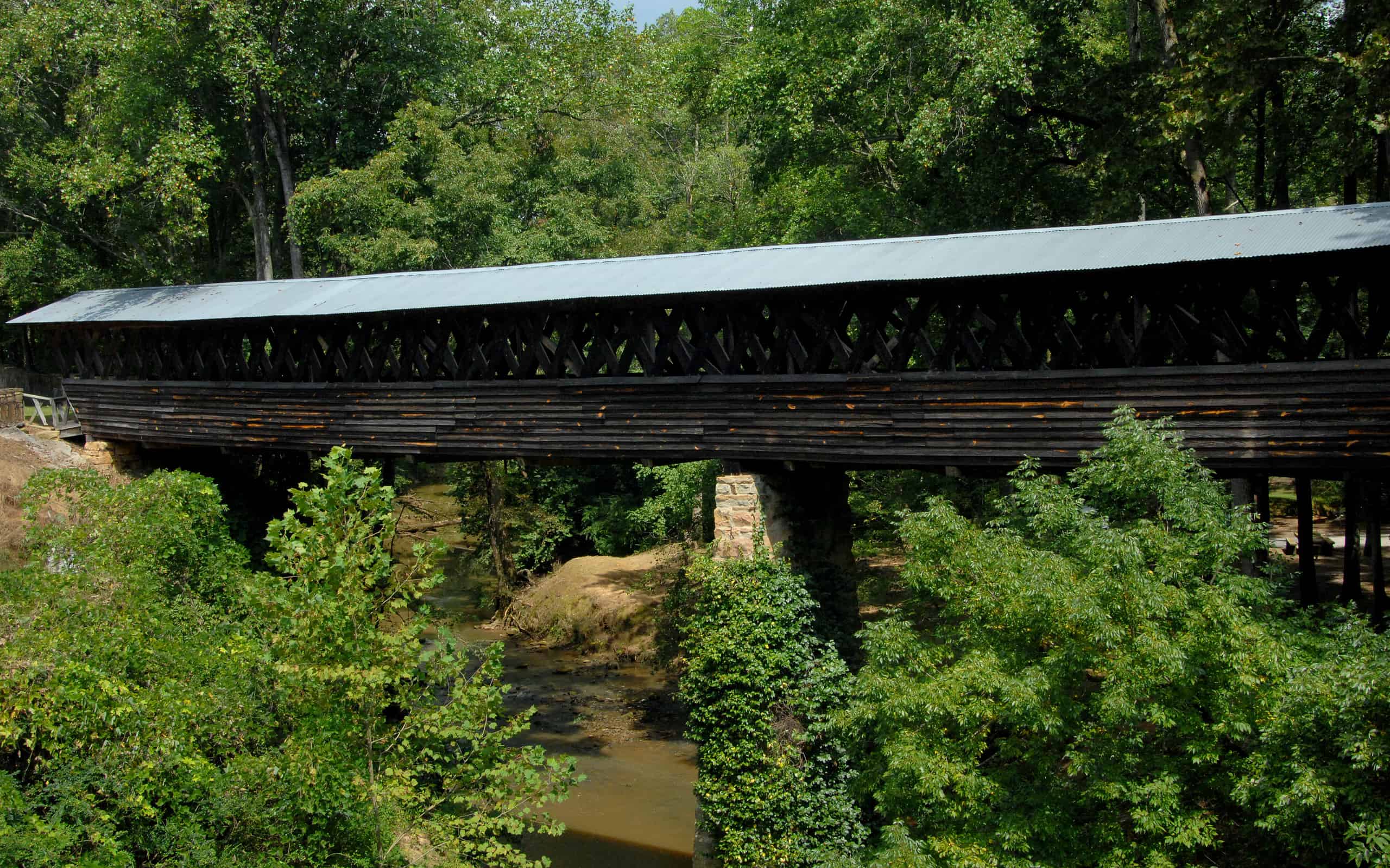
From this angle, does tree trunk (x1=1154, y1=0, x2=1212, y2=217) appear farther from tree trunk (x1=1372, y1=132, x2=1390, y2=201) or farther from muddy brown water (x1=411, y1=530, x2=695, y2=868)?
muddy brown water (x1=411, y1=530, x2=695, y2=868)

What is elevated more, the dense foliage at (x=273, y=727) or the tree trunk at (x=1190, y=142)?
the tree trunk at (x=1190, y=142)

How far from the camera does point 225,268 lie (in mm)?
29656

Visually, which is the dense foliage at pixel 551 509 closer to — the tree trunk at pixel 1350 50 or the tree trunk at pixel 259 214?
the tree trunk at pixel 259 214

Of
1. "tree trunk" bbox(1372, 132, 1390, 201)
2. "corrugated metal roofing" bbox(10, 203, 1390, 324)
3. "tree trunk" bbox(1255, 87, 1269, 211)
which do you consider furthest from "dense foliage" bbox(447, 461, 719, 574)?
"tree trunk" bbox(1372, 132, 1390, 201)

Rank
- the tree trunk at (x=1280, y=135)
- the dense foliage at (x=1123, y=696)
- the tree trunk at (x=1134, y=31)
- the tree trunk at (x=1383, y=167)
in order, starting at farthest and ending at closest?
the tree trunk at (x=1134, y=31) → the tree trunk at (x=1280, y=135) → the tree trunk at (x=1383, y=167) → the dense foliage at (x=1123, y=696)

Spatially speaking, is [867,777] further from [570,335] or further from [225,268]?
[225,268]

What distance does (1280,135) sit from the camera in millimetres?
16766

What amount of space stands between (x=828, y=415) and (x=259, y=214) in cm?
1845

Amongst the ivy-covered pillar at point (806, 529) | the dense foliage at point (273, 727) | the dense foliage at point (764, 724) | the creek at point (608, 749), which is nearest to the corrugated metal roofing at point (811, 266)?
the ivy-covered pillar at point (806, 529)

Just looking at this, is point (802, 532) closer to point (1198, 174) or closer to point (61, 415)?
point (1198, 174)

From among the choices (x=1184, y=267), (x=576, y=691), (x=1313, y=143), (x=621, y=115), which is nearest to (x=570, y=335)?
(x=1184, y=267)

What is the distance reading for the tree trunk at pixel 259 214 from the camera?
82.8 feet

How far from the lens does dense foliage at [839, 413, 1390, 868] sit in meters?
8.05

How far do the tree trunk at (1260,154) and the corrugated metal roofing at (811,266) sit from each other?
7285mm
